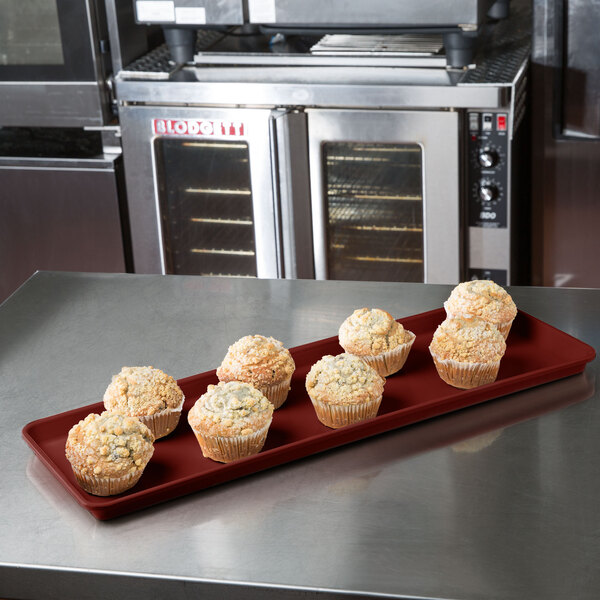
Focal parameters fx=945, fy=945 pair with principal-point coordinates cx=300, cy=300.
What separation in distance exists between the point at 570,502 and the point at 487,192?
165 centimetres

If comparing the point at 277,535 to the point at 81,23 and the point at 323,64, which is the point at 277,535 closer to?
the point at 323,64

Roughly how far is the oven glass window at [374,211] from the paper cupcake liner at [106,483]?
5.75 ft

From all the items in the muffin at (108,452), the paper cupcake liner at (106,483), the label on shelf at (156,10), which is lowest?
the paper cupcake liner at (106,483)

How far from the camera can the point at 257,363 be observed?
4.45ft

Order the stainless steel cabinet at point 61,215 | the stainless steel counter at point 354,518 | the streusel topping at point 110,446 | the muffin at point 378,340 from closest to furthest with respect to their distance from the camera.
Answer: the stainless steel counter at point 354,518
the streusel topping at point 110,446
the muffin at point 378,340
the stainless steel cabinet at point 61,215

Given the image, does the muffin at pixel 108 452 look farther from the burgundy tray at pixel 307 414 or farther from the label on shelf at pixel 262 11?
the label on shelf at pixel 262 11

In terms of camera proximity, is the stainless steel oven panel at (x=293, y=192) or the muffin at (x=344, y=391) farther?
the stainless steel oven panel at (x=293, y=192)

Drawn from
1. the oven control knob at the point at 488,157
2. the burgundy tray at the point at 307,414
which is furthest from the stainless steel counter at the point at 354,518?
the oven control knob at the point at 488,157

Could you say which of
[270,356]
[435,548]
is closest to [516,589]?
[435,548]

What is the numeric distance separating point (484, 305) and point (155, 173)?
165 cm

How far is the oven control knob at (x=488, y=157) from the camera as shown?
2654 millimetres

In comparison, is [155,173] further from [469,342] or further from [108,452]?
[108,452]

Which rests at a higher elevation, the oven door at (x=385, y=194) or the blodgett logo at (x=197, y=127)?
the blodgett logo at (x=197, y=127)

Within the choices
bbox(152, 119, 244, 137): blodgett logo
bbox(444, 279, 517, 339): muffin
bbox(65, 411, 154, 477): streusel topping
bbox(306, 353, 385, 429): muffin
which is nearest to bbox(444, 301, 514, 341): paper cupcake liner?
bbox(444, 279, 517, 339): muffin
